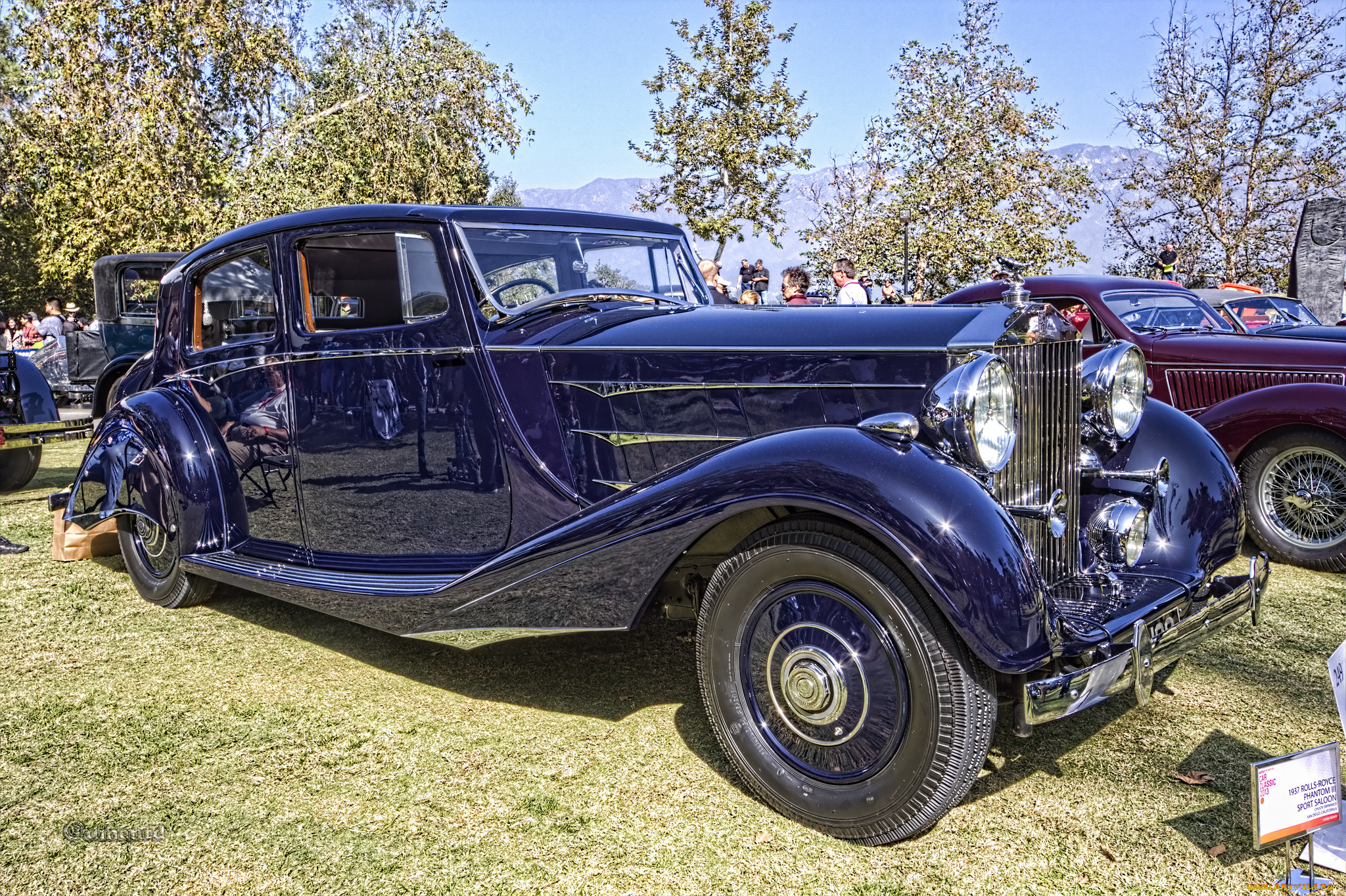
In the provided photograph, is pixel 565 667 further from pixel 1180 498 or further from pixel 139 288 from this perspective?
pixel 139 288

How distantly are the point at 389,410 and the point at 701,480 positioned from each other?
152 cm

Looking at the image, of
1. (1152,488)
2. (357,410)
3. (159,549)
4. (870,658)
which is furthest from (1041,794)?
(159,549)

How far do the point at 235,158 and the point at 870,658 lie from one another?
18.0 m

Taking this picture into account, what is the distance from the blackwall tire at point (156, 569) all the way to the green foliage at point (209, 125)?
12.9m

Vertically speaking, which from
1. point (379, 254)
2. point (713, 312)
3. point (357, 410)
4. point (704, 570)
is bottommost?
point (704, 570)

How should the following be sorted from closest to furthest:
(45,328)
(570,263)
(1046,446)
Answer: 1. (1046,446)
2. (570,263)
3. (45,328)

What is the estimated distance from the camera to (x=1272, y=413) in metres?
5.18

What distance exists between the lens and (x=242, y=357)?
4082 mm

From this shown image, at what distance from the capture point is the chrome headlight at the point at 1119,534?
305 centimetres

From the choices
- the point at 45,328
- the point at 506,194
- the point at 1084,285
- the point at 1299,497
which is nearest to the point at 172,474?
the point at 1299,497

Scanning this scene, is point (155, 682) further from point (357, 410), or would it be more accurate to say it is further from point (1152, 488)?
point (1152, 488)

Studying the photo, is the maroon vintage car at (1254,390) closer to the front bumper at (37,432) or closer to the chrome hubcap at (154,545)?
the chrome hubcap at (154,545)

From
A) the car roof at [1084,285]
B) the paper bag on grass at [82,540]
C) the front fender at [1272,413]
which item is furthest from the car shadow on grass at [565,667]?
the car roof at [1084,285]

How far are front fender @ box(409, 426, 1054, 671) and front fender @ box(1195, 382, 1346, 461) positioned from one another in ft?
11.3
